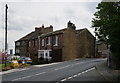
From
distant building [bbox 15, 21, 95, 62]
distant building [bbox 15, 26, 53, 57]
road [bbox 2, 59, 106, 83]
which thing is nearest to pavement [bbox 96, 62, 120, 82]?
road [bbox 2, 59, 106, 83]

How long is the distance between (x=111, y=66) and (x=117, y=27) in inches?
560

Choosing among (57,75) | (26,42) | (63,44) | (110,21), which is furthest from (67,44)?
(110,21)

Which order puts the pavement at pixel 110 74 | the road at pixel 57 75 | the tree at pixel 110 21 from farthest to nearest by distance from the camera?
the road at pixel 57 75
the pavement at pixel 110 74
the tree at pixel 110 21

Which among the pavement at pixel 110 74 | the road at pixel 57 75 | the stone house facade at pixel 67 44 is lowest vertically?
the road at pixel 57 75

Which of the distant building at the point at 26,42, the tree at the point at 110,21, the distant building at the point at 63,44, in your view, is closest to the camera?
the tree at the point at 110,21

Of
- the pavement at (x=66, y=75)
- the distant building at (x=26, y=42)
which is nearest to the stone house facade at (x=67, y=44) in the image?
the distant building at (x=26, y=42)

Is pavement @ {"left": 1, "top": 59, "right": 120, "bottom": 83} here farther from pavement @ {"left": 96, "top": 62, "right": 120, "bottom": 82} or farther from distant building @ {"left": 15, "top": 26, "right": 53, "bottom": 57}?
distant building @ {"left": 15, "top": 26, "right": 53, "bottom": 57}

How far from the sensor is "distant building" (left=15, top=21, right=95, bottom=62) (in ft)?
148

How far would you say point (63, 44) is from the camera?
45.1 m

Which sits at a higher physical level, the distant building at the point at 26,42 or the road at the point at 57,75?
the distant building at the point at 26,42

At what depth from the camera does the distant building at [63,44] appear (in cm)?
4525

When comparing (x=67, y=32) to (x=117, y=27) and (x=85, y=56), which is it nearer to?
(x=85, y=56)

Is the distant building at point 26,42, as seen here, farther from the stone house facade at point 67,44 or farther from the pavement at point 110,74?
the pavement at point 110,74

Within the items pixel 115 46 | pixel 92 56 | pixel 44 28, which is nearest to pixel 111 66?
pixel 115 46
